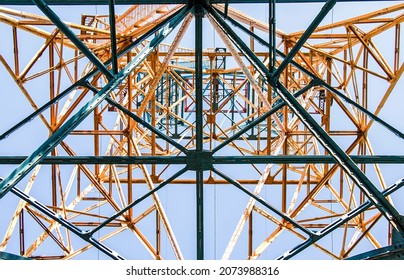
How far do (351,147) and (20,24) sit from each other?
10018mm

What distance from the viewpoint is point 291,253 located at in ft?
41.8

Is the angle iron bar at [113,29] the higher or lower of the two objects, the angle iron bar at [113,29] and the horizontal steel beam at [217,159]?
the higher

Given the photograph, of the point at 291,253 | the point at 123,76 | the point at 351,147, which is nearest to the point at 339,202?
the point at 351,147

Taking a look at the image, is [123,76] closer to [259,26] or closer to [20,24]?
[20,24]

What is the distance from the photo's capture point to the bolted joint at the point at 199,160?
13222mm

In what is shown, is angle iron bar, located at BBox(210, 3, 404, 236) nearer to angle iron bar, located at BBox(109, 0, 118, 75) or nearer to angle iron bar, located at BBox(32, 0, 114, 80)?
angle iron bar, located at BBox(109, 0, 118, 75)

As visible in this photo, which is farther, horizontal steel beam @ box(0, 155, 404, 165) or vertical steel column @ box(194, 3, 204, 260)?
horizontal steel beam @ box(0, 155, 404, 165)

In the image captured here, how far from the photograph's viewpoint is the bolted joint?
13222mm

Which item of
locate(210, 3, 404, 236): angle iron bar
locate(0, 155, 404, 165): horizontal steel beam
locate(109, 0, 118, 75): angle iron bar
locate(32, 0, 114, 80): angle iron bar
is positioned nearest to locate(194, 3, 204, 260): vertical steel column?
locate(0, 155, 404, 165): horizontal steel beam

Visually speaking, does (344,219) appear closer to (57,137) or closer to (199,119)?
(199,119)

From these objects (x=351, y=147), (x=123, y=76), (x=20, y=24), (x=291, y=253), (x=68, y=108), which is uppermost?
(x=20, y=24)

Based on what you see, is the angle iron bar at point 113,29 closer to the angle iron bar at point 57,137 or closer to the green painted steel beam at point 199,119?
the angle iron bar at point 57,137

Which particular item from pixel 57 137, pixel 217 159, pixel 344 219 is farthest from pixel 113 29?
pixel 344 219

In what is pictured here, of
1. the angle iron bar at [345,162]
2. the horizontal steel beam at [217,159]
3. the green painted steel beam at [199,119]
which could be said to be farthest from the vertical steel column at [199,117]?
the angle iron bar at [345,162]
